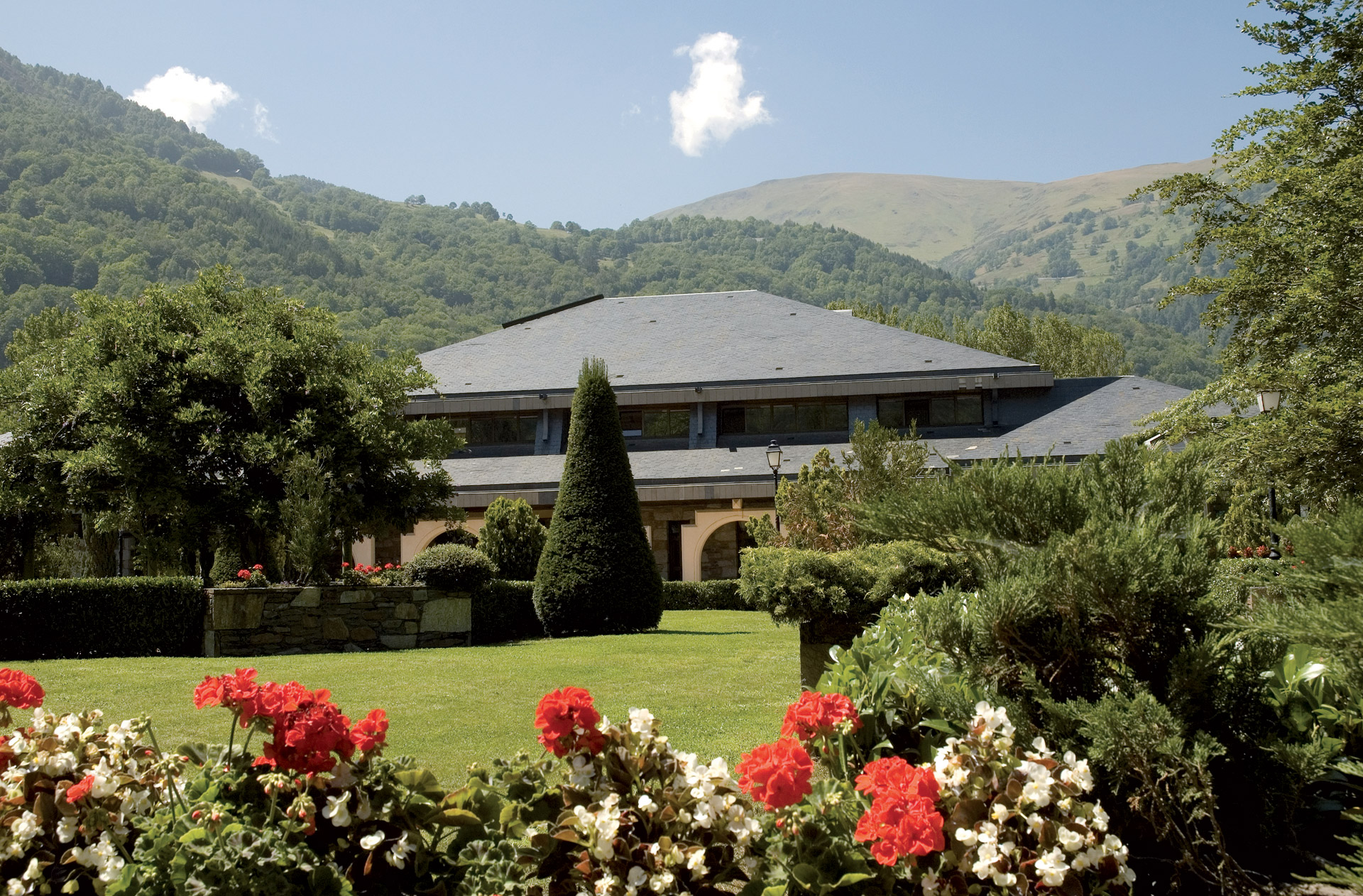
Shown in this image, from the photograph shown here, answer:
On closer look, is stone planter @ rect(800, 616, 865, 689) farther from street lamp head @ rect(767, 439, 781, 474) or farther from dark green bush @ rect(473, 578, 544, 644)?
street lamp head @ rect(767, 439, 781, 474)

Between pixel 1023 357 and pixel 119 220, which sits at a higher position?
pixel 119 220

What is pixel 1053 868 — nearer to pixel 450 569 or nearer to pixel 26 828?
pixel 26 828

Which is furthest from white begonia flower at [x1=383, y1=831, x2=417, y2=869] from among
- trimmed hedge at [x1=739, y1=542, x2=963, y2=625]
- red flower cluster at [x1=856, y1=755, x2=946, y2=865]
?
trimmed hedge at [x1=739, y1=542, x2=963, y2=625]

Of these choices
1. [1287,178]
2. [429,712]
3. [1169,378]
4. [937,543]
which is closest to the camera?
[937,543]

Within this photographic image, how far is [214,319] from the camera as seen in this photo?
19.9 meters

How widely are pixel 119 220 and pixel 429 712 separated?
102 metres

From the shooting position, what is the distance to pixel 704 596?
82.2 feet

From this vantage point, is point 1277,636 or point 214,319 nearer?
point 1277,636

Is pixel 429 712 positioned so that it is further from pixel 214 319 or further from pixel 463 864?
pixel 214 319

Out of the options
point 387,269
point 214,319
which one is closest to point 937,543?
point 214,319

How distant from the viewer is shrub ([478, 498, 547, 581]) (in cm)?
2203

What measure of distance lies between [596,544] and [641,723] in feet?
46.0

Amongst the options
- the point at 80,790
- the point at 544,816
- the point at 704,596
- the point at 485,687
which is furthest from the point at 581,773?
the point at 704,596

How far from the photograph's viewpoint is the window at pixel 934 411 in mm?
30750
